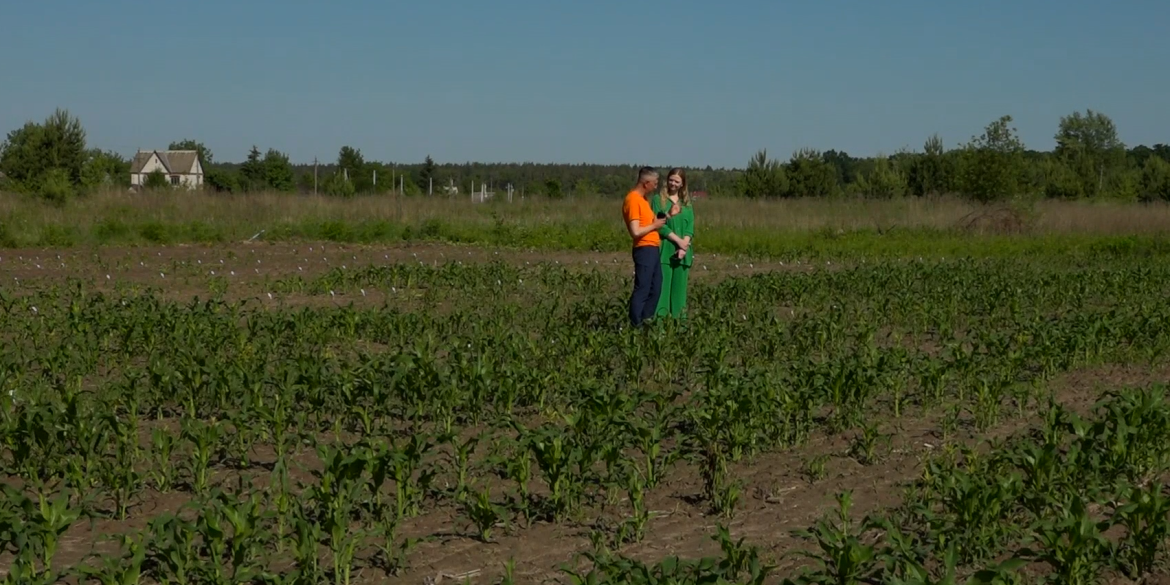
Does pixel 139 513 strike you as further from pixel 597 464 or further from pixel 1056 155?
pixel 1056 155

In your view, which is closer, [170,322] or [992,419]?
[992,419]

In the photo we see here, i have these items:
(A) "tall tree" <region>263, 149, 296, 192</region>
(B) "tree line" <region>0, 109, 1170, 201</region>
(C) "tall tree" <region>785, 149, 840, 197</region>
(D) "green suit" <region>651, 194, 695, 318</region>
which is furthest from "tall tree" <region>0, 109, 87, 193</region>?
(D) "green suit" <region>651, 194, 695, 318</region>

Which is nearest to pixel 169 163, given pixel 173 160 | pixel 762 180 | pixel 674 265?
pixel 173 160

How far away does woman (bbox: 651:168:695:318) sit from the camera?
37.3 ft

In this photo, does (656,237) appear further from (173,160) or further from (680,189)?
(173,160)

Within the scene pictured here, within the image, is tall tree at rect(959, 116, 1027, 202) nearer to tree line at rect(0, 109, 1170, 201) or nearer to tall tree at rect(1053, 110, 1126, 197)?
tree line at rect(0, 109, 1170, 201)

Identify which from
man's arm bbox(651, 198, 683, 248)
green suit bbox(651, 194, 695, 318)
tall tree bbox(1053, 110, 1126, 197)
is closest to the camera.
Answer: man's arm bbox(651, 198, 683, 248)

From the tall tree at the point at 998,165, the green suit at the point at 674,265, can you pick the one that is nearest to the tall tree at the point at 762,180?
the tall tree at the point at 998,165

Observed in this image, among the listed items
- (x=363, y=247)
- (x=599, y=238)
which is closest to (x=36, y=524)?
(x=363, y=247)

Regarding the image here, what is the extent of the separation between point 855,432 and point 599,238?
67.6 ft

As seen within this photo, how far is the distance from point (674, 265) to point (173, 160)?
282 ft

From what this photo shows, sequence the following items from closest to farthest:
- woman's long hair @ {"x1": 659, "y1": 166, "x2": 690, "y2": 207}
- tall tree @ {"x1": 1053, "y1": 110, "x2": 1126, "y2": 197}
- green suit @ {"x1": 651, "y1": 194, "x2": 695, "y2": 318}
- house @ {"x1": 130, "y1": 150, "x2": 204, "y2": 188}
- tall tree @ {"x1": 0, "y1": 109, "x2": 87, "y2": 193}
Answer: woman's long hair @ {"x1": 659, "y1": 166, "x2": 690, "y2": 207} < green suit @ {"x1": 651, "y1": 194, "x2": 695, "y2": 318} < tall tree @ {"x1": 0, "y1": 109, "x2": 87, "y2": 193} < tall tree @ {"x1": 1053, "y1": 110, "x2": 1126, "y2": 197} < house @ {"x1": 130, "y1": 150, "x2": 204, "y2": 188}

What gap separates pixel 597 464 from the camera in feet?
23.2

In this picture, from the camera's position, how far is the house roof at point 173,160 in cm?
8794
